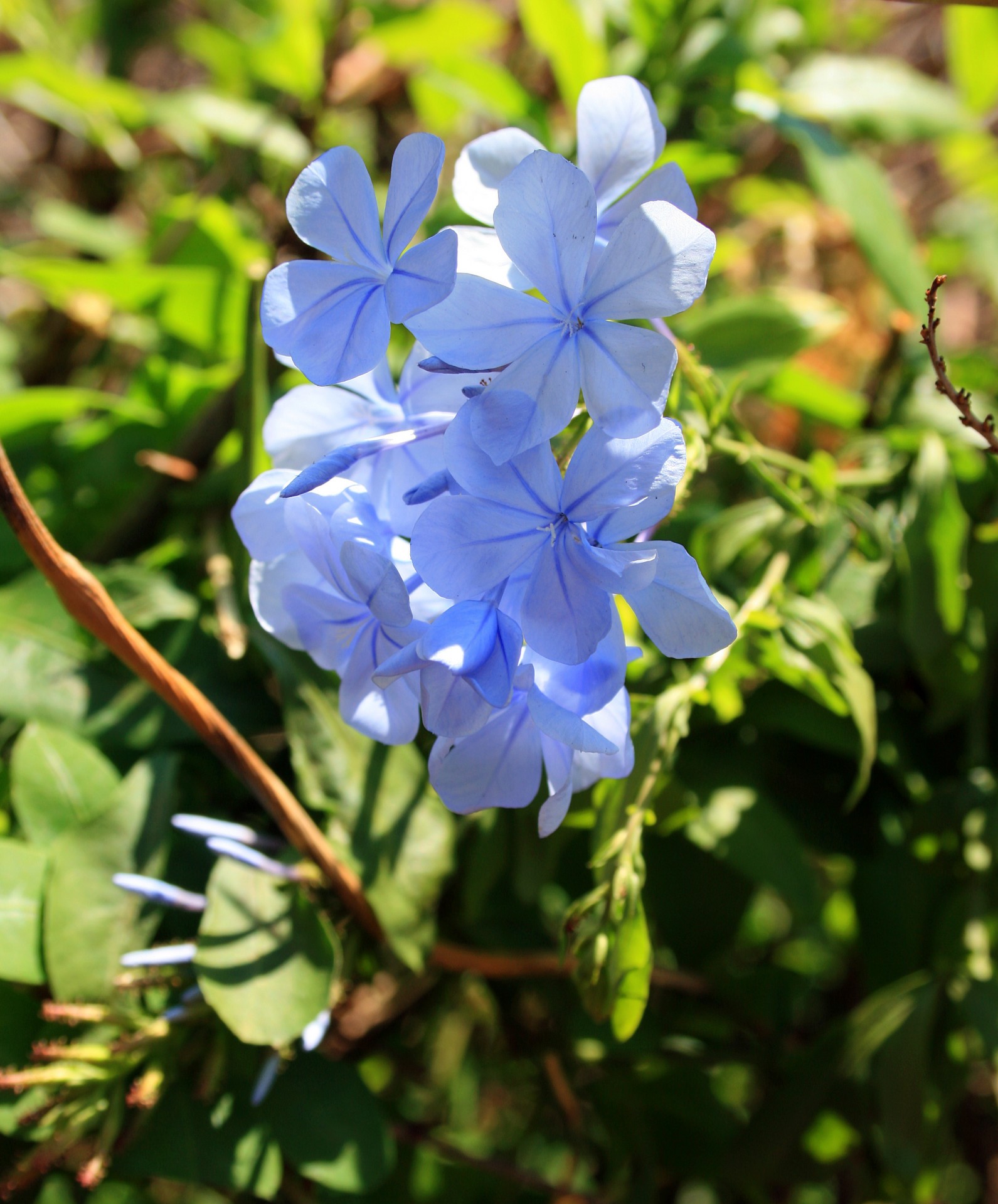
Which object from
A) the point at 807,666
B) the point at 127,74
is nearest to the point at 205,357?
the point at 807,666

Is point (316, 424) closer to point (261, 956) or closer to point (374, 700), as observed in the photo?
point (374, 700)

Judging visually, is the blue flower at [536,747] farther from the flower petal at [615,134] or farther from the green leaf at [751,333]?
the green leaf at [751,333]

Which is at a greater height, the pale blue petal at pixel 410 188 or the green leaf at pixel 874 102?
the pale blue petal at pixel 410 188

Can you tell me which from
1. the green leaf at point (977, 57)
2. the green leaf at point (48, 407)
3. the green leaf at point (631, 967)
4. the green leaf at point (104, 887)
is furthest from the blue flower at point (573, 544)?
the green leaf at point (977, 57)

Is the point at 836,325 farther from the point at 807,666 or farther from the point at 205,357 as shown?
the point at 205,357

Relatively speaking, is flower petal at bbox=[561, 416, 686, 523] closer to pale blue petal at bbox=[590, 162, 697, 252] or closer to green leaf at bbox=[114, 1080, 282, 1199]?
pale blue petal at bbox=[590, 162, 697, 252]

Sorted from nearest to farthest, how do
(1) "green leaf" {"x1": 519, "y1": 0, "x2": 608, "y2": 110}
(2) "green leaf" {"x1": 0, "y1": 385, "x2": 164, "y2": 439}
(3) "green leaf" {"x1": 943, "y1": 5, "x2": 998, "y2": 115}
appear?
(2) "green leaf" {"x1": 0, "y1": 385, "x2": 164, "y2": 439}
(1) "green leaf" {"x1": 519, "y1": 0, "x2": 608, "y2": 110}
(3) "green leaf" {"x1": 943, "y1": 5, "x2": 998, "y2": 115}

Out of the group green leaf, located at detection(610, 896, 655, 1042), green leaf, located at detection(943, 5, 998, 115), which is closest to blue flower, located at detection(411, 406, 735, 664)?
green leaf, located at detection(610, 896, 655, 1042)
